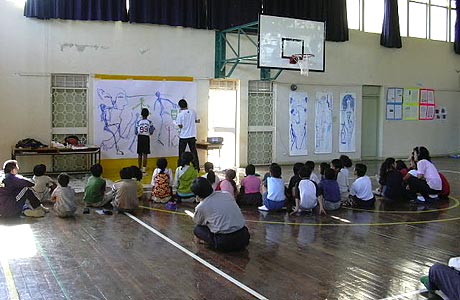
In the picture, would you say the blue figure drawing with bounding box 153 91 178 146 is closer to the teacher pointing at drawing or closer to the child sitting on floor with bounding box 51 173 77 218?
the teacher pointing at drawing

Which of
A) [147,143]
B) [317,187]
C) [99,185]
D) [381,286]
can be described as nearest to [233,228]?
[381,286]

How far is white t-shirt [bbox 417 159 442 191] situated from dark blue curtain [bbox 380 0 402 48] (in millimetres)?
7022

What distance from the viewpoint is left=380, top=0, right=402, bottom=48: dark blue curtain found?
14344mm

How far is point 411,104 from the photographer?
1524 centimetres

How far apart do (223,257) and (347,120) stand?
9.84 meters

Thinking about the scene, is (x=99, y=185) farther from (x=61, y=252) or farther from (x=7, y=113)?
(x=7, y=113)

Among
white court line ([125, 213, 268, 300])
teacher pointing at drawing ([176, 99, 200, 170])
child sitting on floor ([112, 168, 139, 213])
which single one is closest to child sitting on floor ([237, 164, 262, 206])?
child sitting on floor ([112, 168, 139, 213])

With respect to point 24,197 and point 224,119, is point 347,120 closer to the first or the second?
point 224,119

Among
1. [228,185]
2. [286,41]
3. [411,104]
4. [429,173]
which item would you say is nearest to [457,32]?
[411,104]

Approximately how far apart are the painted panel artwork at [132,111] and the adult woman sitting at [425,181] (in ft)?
17.8

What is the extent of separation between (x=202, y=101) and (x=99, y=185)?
5180mm

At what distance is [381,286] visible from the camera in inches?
164

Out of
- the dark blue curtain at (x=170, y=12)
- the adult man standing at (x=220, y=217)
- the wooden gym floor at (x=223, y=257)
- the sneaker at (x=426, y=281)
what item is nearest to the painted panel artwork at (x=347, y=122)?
the dark blue curtain at (x=170, y=12)

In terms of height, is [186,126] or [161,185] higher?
[186,126]
